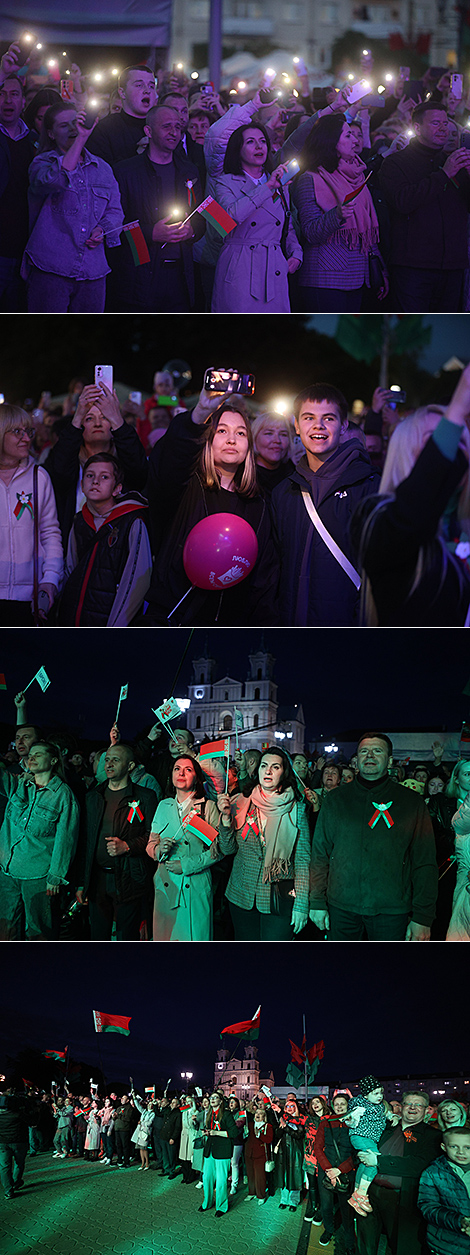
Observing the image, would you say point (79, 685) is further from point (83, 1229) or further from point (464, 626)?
point (83, 1229)

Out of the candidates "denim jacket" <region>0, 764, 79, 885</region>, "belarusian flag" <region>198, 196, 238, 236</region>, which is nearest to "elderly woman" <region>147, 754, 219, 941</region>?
"denim jacket" <region>0, 764, 79, 885</region>

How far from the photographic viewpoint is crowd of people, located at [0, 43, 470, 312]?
466 cm

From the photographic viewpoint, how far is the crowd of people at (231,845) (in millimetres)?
4500

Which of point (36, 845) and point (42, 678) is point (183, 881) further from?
point (42, 678)

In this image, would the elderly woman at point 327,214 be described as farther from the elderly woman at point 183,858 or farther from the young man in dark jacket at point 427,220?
the elderly woman at point 183,858

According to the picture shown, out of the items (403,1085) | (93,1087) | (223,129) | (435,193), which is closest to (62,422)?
(223,129)

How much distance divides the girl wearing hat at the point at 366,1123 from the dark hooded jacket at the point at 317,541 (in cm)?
188

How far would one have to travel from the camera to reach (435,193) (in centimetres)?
468

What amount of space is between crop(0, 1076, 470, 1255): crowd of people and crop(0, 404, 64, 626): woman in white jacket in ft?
6.67

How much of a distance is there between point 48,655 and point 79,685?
18 cm

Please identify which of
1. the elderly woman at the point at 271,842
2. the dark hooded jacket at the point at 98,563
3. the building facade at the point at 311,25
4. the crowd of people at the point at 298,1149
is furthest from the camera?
the building facade at the point at 311,25

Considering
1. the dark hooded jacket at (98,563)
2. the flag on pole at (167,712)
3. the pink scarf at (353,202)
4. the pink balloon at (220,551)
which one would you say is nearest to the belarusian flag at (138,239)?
the pink scarf at (353,202)

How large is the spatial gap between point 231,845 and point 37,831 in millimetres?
782

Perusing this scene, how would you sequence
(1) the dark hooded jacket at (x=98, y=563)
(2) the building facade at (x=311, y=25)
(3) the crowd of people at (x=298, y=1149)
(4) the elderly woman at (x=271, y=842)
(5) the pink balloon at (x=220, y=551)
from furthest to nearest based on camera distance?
(2) the building facade at (x=311, y=25) < (1) the dark hooded jacket at (x=98, y=563) < (4) the elderly woman at (x=271, y=842) < (5) the pink balloon at (x=220, y=551) < (3) the crowd of people at (x=298, y=1149)
